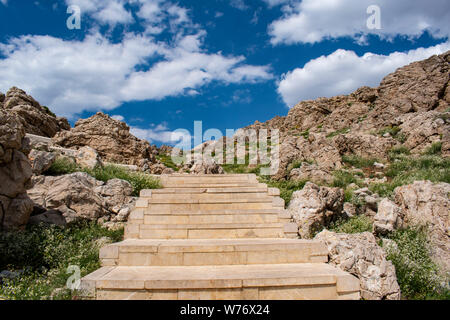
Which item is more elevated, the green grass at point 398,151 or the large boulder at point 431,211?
the green grass at point 398,151

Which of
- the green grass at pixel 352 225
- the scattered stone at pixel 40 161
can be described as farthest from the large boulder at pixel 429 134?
the scattered stone at pixel 40 161

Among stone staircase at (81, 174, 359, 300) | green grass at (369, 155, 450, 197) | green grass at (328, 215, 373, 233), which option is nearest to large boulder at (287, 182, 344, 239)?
green grass at (328, 215, 373, 233)

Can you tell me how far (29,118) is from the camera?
16469 millimetres

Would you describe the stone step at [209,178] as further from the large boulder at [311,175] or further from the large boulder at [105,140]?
the large boulder at [105,140]

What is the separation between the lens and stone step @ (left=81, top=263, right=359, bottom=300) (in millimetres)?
3490

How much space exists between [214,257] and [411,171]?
10.1 m

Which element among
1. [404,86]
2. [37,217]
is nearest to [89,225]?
[37,217]

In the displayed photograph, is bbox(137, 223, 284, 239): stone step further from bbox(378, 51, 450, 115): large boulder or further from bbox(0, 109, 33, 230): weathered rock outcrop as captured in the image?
bbox(378, 51, 450, 115): large boulder

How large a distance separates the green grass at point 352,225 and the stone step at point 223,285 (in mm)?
2628

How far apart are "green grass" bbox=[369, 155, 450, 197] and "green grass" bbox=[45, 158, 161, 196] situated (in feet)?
26.3

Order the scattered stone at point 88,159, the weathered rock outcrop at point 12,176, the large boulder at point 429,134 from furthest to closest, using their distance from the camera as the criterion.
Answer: the large boulder at point 429,134
the scattered stone at point 88,159
the weathered rock outcrop at point 12,176

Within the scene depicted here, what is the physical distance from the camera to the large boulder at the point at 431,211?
529 centimetres
